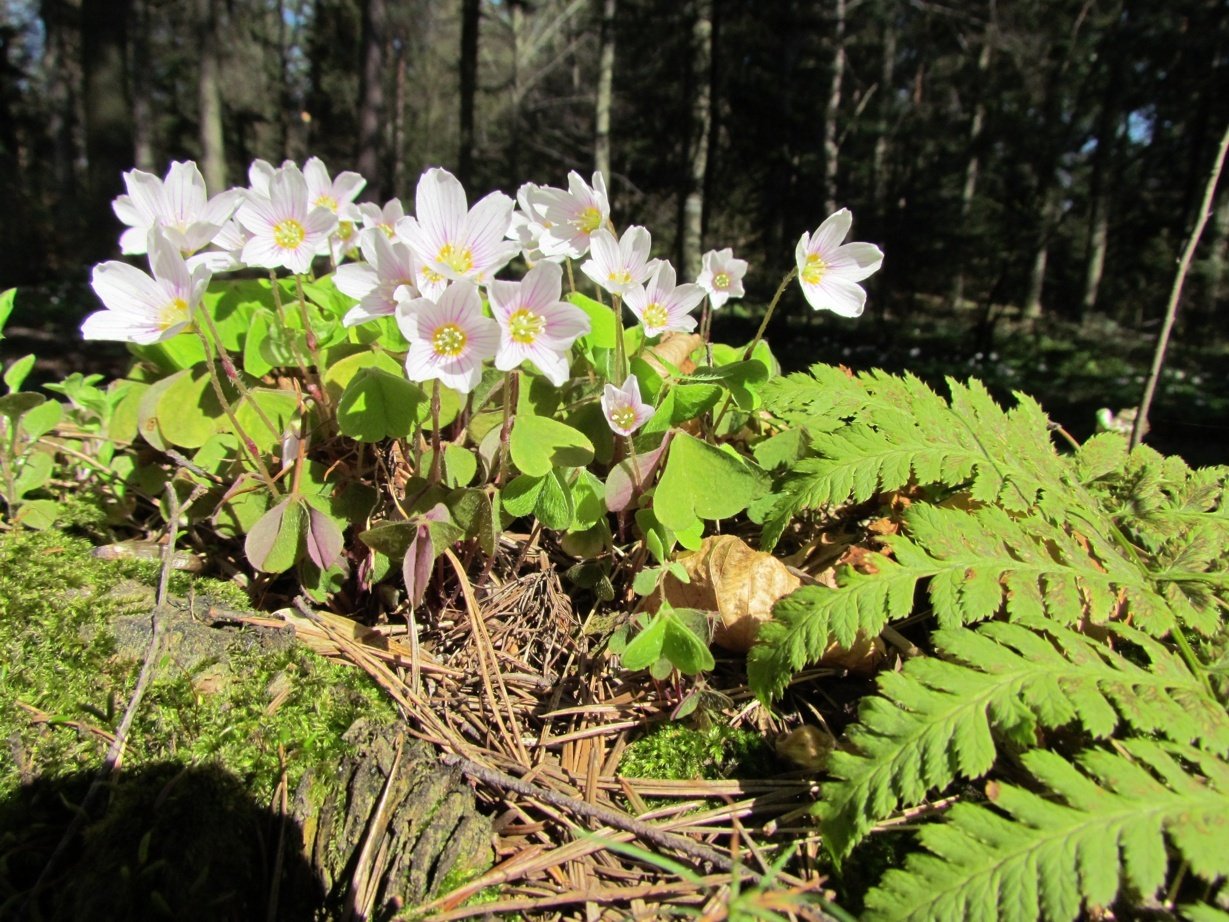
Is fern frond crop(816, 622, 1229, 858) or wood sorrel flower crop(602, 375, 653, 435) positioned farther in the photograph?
wood sorrel flower crop(602, 375, 653, 435)

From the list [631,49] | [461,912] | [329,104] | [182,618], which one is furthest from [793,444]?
[329,104]

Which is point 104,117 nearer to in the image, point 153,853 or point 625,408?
point 625,408

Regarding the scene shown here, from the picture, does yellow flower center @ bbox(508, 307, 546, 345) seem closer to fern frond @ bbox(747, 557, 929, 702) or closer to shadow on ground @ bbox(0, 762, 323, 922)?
fern frond @ bbox(747, 557, 929, 702)

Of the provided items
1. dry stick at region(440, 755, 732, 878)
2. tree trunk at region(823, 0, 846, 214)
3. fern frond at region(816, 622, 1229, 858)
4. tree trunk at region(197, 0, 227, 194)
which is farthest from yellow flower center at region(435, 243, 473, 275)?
tree trunk at region(823, 0, 846, 214)

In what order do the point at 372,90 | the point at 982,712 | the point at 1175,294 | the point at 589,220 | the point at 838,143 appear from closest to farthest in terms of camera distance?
the point at 982,712, the point at 589,220, the point at 1175,294, the point at 372,90, the point at 838,143

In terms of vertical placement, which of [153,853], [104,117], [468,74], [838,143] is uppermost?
[468,74]

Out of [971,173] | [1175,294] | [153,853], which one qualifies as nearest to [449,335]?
[153,853]
